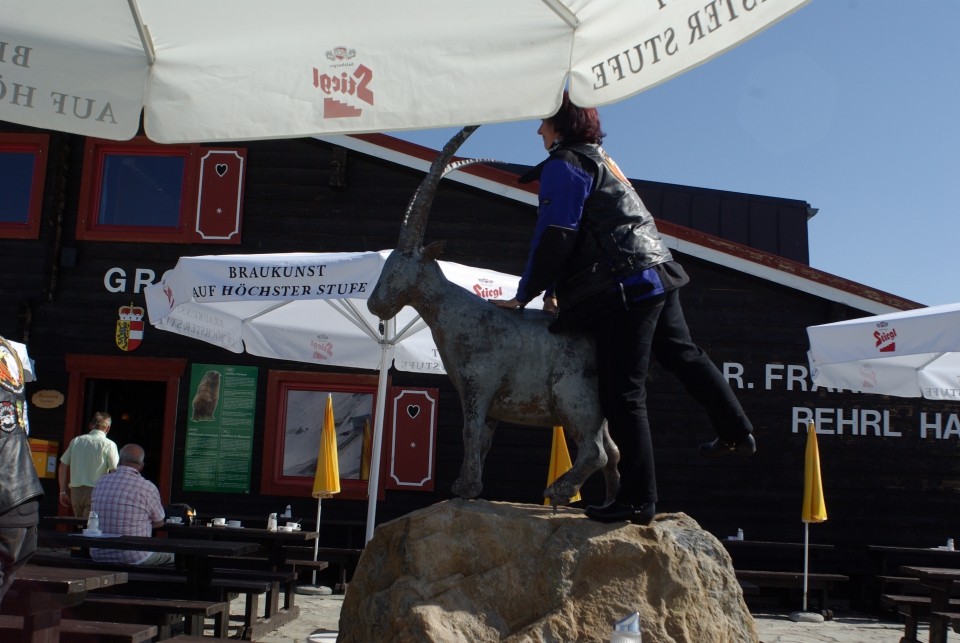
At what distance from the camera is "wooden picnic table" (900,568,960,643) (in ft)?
21.2

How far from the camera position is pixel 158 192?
449 inches

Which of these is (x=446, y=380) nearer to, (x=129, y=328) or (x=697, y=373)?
(x=129, y=328)

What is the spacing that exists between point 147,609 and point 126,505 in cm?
124

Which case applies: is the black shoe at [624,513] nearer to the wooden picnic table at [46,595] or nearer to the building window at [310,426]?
the wooden picnic table at [46,595]

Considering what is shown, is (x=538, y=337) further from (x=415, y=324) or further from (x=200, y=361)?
(x=200, y=361)

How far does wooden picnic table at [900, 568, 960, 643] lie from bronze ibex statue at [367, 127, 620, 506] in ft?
13.7

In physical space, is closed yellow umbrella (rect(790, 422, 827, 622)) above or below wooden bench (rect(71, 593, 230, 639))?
above

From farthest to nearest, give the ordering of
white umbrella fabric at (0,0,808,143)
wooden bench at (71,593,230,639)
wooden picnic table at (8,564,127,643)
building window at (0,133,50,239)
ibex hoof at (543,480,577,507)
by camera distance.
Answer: building window at (0,133,50,239) < wooden bench at (71,593,230,639) < wooden picnic table at (8,564,127,643) < ibex hoof at (543,480,577,507) < white umbrella fabric at (0,0,808,143)

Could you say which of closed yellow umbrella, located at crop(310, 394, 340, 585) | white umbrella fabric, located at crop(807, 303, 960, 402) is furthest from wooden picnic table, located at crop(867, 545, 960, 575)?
closed yellow umbrella, located at crop(310, 394, 340, 585)

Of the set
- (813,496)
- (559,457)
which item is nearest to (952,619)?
(813,496)

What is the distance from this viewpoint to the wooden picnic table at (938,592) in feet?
21.2

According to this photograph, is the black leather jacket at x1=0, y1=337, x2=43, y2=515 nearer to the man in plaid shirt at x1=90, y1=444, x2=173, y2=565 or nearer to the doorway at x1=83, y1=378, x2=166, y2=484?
the man in plaid shirt at x1=90, y1=444, x2=173, y2=565

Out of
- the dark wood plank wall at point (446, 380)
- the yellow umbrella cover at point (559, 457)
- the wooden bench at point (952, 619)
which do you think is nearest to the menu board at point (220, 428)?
the dark wood plank wall at point (446, 380)

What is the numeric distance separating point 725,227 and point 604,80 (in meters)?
14.0
